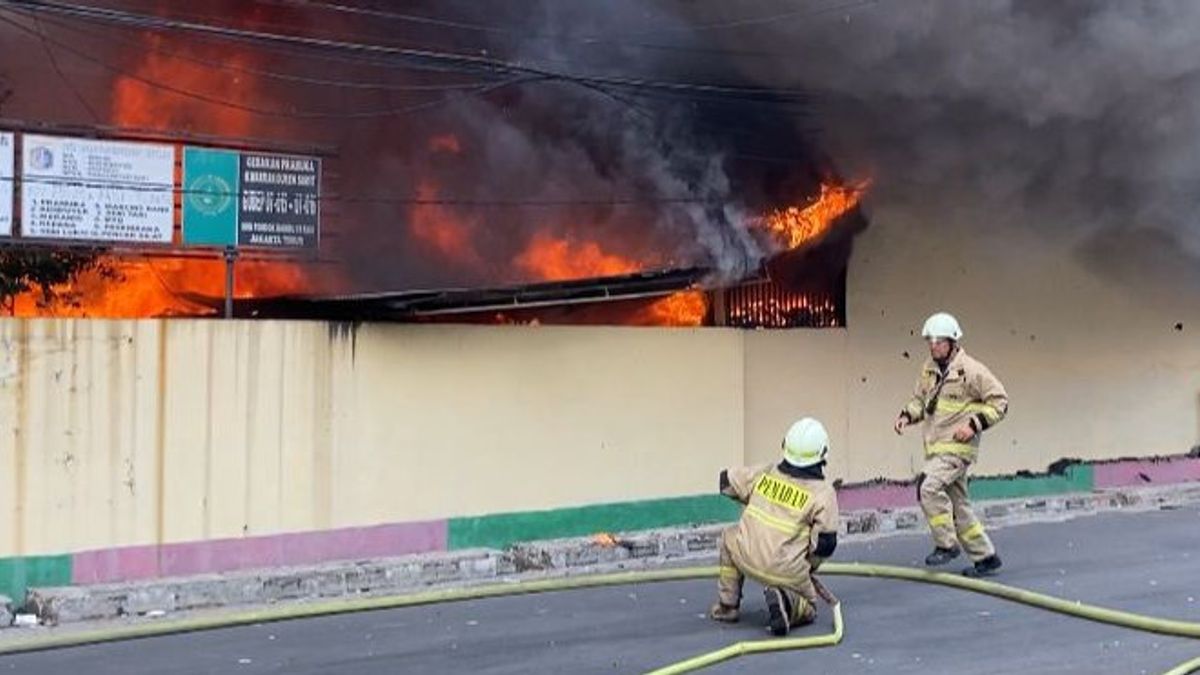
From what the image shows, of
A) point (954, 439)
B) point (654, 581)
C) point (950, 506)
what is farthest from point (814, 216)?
point (654, 581)

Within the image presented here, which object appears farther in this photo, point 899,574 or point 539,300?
point 539,300

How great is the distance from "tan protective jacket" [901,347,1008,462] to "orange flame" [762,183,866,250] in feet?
13.6

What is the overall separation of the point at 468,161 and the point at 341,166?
125cm

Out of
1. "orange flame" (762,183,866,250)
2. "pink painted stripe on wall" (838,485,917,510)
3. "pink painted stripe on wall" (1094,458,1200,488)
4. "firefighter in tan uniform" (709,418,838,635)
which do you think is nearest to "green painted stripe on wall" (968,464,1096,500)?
"pink painted stripe on wall" (1094,458,1200,488)

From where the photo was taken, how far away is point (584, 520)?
33.4ft

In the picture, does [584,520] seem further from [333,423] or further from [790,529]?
[790,529]

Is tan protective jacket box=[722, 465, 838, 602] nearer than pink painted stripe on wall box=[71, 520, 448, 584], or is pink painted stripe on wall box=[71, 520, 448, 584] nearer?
tan protective jacket box=[722, 465, 838, 602]

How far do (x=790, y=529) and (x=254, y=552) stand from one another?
3.67 meters

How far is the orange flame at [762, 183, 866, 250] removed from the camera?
41.8 feet

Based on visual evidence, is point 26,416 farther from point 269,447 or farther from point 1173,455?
point 1173,455

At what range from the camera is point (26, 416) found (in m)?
7.90

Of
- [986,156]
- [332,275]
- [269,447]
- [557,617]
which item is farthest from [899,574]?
[332,275]

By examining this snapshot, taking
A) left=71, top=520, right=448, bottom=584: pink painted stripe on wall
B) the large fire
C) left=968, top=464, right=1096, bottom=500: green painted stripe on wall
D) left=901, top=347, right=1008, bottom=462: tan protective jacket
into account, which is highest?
the large fire

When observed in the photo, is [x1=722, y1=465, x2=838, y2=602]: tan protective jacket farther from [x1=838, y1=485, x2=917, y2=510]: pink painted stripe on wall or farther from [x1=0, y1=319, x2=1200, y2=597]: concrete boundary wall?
[x1=838, y1=485, x2=917, y2=510]: pink painted stripe on wall
